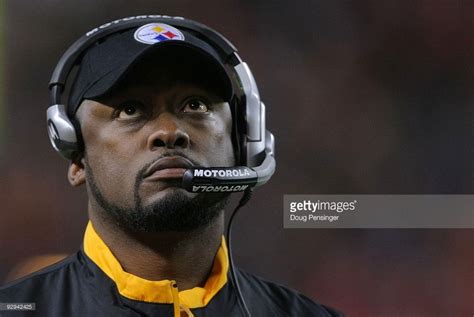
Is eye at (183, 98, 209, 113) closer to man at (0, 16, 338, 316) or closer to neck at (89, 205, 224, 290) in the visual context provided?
man at (0, 16, 338, 316)

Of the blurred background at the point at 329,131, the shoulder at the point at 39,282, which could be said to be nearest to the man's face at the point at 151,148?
the shoulder at the point at 39,282

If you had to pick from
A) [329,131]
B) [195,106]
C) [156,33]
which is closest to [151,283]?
[195,106]

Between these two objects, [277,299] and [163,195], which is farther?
[277,299]

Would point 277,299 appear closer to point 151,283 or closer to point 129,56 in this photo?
point 151,283

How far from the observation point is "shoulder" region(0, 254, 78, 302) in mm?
1425

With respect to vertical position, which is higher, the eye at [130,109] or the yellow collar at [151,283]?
the eye at [130,109]

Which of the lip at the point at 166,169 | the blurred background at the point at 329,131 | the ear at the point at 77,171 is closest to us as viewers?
the lip at the point at 166,169

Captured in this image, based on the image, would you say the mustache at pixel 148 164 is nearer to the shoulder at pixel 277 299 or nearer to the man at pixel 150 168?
the man at pixel 150 168

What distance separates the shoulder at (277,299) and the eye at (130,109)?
1.17ft

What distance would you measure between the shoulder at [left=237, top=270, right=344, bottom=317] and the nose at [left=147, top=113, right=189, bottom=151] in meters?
0.31

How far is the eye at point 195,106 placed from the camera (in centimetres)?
135

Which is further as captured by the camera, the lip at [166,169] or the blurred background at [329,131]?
the blurred background at [329,131]

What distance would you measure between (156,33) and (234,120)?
0.19 meters

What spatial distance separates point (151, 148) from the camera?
4.27ft
